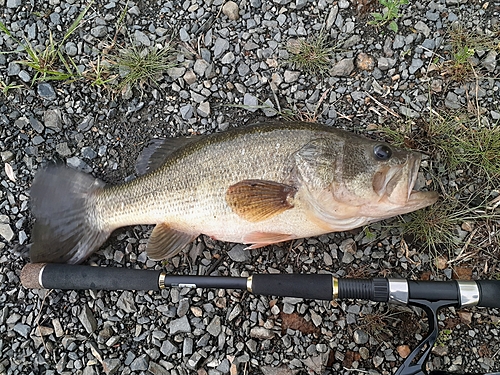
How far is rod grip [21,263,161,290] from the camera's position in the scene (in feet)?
10.2

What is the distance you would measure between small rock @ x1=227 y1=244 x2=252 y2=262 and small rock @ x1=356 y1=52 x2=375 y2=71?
171 centimetres

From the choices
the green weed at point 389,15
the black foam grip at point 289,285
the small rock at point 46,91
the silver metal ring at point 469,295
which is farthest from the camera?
the small rock at point 46,91

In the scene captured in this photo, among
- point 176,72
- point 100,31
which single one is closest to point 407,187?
point 176,72

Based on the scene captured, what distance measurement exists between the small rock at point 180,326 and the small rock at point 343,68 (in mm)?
2226

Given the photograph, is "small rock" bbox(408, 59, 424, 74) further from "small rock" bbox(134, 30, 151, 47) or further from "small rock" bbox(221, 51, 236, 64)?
"small rock" bbox(134, 30, 151, 47)

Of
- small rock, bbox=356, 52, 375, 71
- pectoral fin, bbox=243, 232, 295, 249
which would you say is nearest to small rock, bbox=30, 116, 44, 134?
pectoral fin, bbox=243, 232, 295, 249

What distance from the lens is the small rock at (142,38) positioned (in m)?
3.72

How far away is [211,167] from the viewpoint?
305 centimetres

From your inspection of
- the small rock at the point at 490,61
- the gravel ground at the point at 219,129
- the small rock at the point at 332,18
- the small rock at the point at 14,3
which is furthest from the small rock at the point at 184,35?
the small rock at the point at 490,61

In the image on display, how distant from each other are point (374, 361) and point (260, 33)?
105 inches

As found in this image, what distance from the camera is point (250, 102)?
3580mm

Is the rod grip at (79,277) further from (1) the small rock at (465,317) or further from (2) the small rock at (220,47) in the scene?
(1) the small rock at (465,317)

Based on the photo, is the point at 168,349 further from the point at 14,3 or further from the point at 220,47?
the point at 14,3

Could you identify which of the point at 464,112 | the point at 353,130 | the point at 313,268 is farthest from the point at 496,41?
the point at 313,268
